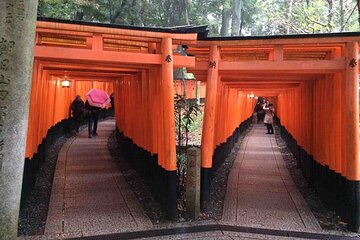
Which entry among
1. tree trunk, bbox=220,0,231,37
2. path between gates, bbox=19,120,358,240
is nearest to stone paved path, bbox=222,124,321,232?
path between gates, bbox=19,120,358,240

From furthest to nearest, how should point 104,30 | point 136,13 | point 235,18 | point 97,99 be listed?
1. point 235,18
2. point 136,13
3. point 97,99
4. point 104,30

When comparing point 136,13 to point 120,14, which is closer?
point 120,14

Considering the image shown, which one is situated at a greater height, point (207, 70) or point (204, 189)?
point (207, 70)

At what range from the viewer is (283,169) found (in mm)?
10688

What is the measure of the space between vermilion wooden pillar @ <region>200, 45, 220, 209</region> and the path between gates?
1.82 feet

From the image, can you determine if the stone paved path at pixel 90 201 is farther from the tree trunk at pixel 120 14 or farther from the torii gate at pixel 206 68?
the tree trunk at pixel 120 14

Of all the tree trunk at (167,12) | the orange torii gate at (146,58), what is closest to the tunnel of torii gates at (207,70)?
the orange torii gate at (146,58)

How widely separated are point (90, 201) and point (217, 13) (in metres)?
24.3

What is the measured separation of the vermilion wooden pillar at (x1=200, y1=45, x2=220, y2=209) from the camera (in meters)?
6.39

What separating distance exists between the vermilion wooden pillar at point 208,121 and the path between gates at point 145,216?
0.56 meters

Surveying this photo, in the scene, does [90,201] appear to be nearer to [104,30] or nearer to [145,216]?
[145,216]

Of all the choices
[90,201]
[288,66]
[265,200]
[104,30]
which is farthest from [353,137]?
[90,201]

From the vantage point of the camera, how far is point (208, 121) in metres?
6.55

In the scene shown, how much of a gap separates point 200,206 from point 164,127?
1461 millimetres
